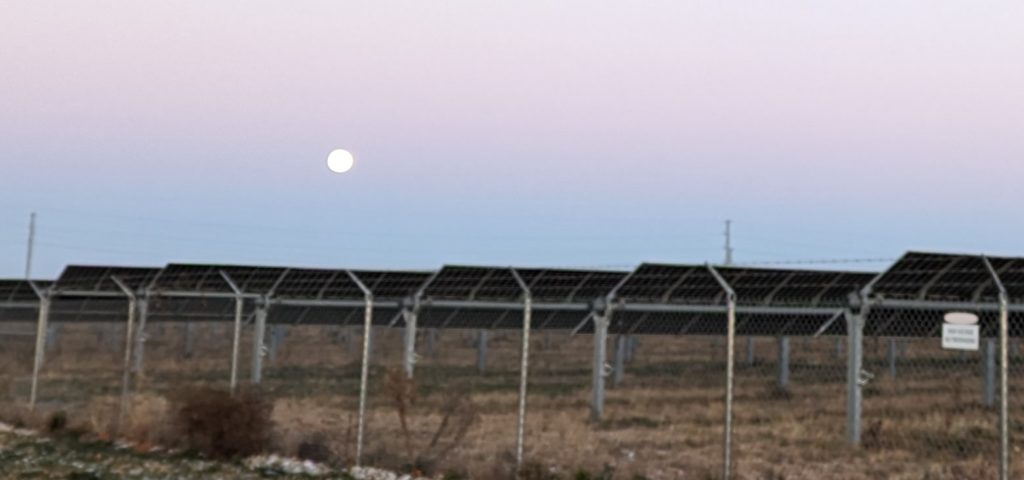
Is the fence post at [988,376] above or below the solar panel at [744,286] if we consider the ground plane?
below

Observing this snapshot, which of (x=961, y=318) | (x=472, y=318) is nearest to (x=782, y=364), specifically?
(x=472, y=318)

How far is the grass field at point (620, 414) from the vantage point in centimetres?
1636

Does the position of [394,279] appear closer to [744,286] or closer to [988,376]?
[744,286]

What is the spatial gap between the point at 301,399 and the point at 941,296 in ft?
50.8

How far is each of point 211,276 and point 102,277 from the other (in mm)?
4112

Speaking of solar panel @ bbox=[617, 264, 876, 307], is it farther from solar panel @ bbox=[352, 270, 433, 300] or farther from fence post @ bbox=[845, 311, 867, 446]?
solar panel @ bbox=[352, 270, 433, 300]

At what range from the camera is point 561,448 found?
60.2ft

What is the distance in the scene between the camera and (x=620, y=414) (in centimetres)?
2469

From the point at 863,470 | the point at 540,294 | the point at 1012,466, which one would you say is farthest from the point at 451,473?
the point at 540,294

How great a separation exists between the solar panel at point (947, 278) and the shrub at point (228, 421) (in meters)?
8.50

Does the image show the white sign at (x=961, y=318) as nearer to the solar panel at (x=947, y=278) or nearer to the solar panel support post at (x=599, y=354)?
the solar panel at (x=947, y=278)

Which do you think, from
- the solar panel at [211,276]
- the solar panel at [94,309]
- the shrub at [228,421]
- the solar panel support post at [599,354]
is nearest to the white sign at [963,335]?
the shrub at [228,421]

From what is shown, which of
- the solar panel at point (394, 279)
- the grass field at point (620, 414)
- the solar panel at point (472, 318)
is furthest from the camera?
the solar panel at point (472, 318)

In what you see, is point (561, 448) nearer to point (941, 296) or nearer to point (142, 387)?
point (941, 296)
